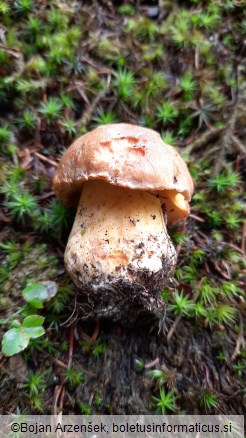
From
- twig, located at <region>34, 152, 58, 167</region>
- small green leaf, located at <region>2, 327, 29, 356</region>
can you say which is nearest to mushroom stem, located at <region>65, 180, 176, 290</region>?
small green leaf, located at <region>2, 327, 29, 356</region>

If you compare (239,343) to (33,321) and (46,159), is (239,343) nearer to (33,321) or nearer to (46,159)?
(33,321)

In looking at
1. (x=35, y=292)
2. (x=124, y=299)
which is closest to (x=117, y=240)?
(x=124, y=299)

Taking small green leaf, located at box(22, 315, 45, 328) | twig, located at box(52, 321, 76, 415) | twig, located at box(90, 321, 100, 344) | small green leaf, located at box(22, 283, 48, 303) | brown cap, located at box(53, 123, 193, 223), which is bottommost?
twig, located at box(52, 321, 76, 415)

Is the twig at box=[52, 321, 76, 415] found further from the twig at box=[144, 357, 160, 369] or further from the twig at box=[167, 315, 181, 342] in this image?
the twig at box=[167, 315, 181, 342]

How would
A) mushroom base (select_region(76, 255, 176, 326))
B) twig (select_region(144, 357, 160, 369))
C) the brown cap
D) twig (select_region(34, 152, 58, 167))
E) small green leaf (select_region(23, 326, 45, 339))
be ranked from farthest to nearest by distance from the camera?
twig (select_region(34, 152, 58, 167))
twig (select_region(144, 357, 160, 369))
mushroom base (select_region(76, 255, 176, 326))
small green leaf (select_region(23, 326, 45, 339))
the brown cap

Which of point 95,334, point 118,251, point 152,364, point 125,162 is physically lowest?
point 152,364

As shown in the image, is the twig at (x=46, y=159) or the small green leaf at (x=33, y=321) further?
the twig at (x=46, y=159)

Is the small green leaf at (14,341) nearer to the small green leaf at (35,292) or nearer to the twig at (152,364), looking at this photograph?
the small green leaf at (35,292)

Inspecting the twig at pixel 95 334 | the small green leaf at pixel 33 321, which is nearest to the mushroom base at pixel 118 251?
the twig at pixel 95 334
